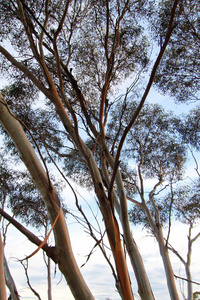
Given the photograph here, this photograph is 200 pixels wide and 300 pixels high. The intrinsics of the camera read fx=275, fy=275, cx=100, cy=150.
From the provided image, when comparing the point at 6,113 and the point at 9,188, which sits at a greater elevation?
the point at 9,188

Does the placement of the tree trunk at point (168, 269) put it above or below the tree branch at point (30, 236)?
above

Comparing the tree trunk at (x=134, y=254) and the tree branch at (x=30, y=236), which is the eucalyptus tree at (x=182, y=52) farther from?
the tree branch at (x=30, y=236)

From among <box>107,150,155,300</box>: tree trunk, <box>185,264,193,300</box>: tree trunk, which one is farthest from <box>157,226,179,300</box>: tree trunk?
<box>107,150,155,300</box>: tree trunk

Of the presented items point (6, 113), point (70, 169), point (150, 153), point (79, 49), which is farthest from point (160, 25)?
point (6, 113)

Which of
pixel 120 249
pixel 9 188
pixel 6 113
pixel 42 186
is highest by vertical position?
pixel 9 188

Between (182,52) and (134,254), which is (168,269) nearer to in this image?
(134,254)

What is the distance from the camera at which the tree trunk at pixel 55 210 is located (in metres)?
0.73

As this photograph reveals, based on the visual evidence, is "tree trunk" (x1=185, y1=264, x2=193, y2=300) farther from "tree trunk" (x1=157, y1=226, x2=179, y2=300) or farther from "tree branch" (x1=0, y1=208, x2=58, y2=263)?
"tree branch" (x1=0, y1=208, x2=58, y2=263)

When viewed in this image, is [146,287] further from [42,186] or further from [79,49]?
[79,49]

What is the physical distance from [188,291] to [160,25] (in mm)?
5819

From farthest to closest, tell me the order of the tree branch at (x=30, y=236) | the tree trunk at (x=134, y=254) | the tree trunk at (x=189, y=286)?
the tree trunk at (x=189, y=286) < the tree trunk at (x=134, y=254) < the tree branch at (x=30, y=236)

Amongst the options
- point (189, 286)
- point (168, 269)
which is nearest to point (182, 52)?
point (168, 269)

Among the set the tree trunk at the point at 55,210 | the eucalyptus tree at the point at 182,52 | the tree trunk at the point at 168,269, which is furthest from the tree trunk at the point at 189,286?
the tree trunk at the point at 55,210

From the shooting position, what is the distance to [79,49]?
4.88 m
